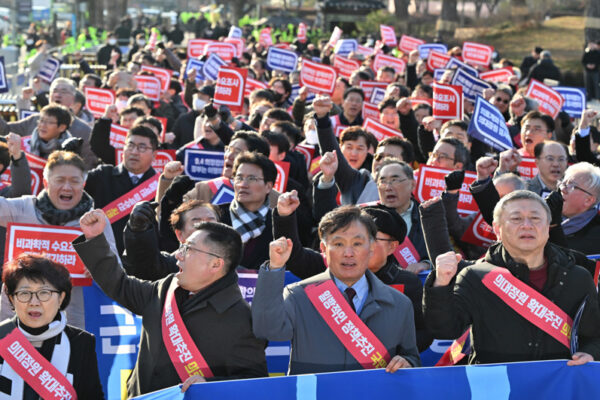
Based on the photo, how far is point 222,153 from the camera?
8297mm

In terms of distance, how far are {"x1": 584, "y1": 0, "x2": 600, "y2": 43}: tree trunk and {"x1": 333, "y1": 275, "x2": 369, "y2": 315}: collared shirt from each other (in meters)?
30.1

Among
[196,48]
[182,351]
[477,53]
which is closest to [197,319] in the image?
[182,351]

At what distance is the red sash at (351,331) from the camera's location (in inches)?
173

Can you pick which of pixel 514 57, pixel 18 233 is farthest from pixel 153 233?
pixel 514 57

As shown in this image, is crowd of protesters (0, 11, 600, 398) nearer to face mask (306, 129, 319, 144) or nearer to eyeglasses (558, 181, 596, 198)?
eyeglasses (558, 181, 596, 198)

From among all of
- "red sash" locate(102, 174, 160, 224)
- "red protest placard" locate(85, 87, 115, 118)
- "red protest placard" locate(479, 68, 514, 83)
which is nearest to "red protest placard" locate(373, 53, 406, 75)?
"red protest placard" locate(479, 68, 514, 83)

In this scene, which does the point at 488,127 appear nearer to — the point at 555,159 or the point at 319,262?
the point at 555,159

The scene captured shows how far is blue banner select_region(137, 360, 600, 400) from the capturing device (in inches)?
168

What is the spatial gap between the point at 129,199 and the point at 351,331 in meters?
3.12

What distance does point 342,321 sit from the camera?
4.39m

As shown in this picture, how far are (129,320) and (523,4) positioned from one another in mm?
47616

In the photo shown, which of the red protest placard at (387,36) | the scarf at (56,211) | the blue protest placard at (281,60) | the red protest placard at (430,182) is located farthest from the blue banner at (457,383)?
the red protest placard at (387,36)

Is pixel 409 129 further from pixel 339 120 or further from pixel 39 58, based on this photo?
pixel 39 58

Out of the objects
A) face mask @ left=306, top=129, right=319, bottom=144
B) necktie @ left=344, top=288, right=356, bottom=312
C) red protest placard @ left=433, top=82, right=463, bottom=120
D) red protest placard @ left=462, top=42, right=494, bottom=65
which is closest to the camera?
necktie @ left=344, top=288, right=356, bottom=312
